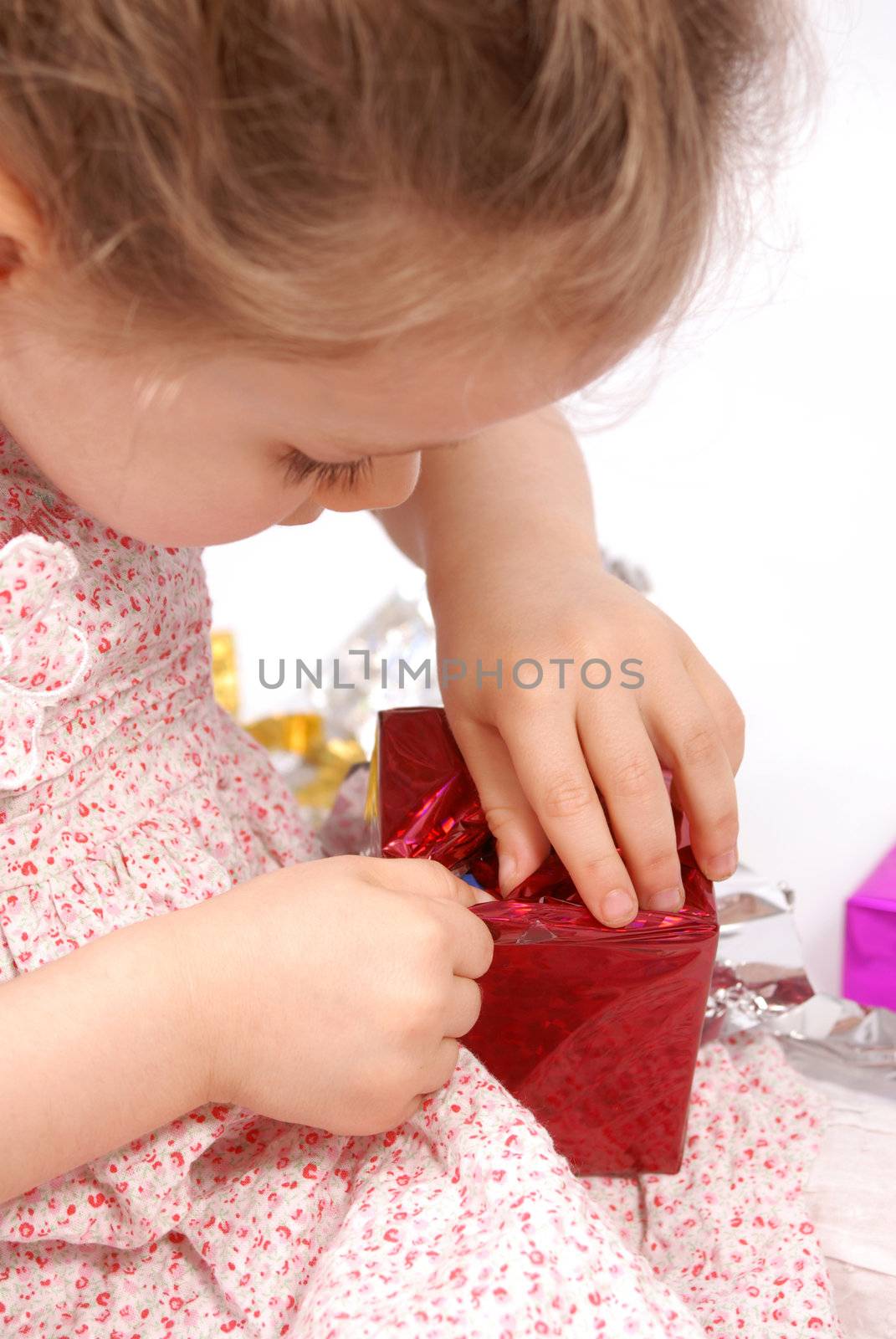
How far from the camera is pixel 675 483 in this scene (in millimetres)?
1229

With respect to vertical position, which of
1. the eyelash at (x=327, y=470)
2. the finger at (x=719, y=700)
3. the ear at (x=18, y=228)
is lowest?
the finger at (x=719, y=700)

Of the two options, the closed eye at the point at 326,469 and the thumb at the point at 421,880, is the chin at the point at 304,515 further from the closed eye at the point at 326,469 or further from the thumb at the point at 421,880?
the thumb at the point at 421,880

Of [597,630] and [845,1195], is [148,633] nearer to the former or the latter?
[597,630]

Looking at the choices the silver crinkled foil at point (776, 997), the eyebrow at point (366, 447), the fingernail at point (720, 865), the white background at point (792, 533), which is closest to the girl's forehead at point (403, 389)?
the eyebrow at point (366, 447)

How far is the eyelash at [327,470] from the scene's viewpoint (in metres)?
A: 0.50

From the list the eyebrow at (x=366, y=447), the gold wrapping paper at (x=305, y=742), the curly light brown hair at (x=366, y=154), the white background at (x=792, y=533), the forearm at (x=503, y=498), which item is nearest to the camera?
the curly light brown hair at (x=366, y=154)

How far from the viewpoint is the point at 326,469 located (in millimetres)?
516

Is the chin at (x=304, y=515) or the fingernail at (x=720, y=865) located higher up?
the chin at (x=304, y=515)

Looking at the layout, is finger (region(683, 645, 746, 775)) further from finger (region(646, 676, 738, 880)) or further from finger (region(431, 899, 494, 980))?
finger (region(431, 899, 494, 980))

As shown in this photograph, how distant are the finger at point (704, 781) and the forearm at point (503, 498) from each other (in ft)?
0.40

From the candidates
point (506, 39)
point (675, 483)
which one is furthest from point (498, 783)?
point (675, 483)

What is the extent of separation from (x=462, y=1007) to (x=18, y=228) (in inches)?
12.8

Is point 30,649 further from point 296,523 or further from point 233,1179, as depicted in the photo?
point 233,1179

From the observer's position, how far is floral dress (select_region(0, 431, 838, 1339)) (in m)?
0.42
